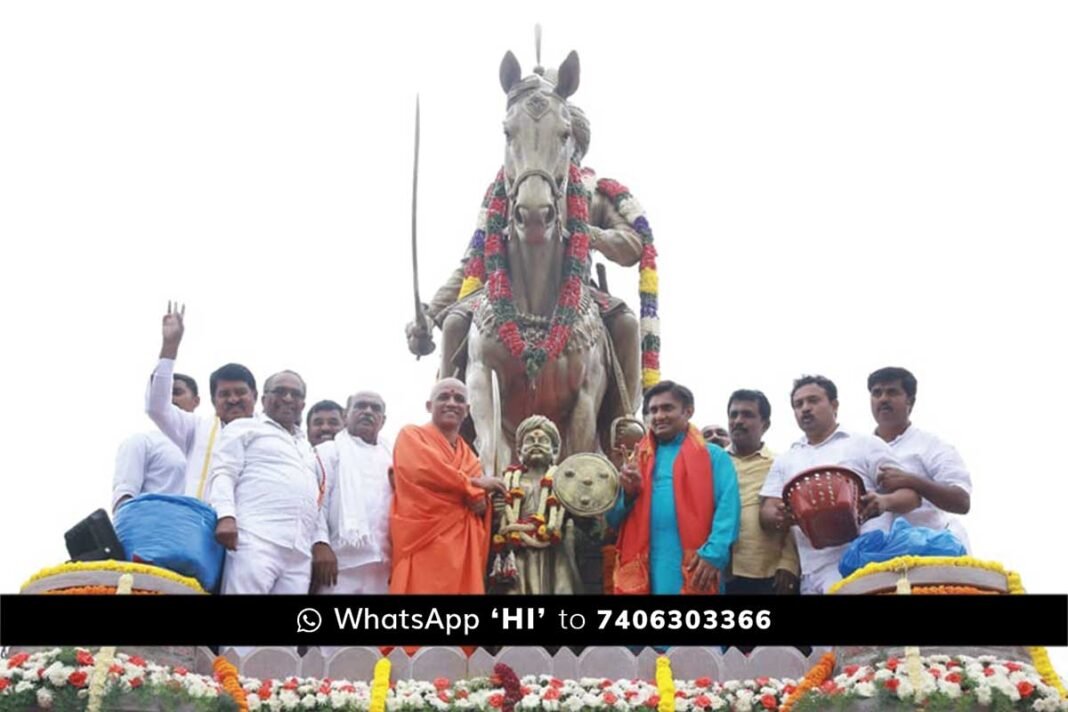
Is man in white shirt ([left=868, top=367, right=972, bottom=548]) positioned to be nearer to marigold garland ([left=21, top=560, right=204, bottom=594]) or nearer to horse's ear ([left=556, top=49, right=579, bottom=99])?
marigold garland ([left=21, top=560, right=204, bottom=594])

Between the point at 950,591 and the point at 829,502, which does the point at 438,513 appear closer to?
the point at 829,502

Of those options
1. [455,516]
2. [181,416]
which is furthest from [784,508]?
[181,416]

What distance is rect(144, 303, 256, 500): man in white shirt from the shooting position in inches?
354

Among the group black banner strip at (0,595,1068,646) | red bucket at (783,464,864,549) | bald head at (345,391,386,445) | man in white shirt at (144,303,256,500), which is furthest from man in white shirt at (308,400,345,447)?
red bucket at (783,464,864,549)

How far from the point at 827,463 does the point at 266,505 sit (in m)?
3.04

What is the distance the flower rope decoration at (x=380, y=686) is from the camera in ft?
25.5

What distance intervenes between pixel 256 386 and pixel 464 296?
130 inches

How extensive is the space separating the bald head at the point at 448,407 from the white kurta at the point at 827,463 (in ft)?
6.22

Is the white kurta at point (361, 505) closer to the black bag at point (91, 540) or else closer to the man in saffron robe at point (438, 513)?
the man in saffron robe at point (438, 513)

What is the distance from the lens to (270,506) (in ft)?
28.8

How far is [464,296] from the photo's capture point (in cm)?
1248

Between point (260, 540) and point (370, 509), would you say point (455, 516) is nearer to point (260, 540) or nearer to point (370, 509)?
point (370, 509)

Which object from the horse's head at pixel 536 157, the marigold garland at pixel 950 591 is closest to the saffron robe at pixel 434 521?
the marigold garland at pixel 950 591

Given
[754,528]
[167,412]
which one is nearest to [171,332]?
[167,412]
